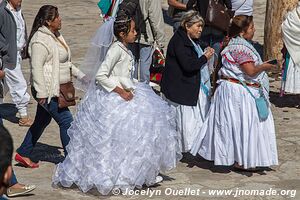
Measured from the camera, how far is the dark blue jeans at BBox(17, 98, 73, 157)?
8102mm

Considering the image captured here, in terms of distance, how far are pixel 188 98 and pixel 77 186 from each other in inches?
55.3

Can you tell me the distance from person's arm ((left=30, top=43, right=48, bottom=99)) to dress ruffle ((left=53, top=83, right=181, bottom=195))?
46 cm

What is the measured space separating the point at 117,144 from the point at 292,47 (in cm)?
413

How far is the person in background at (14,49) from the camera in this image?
934 centimetres

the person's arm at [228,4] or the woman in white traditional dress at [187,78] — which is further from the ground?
the person's arm at [228,4]

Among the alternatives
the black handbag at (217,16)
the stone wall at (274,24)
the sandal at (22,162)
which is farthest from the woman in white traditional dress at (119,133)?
the stone wall at (274,24)

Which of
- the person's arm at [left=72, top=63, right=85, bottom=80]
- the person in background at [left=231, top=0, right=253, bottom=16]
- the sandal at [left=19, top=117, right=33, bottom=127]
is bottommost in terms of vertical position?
the sandal at [left=19, top=117, right=33, bottom=127]

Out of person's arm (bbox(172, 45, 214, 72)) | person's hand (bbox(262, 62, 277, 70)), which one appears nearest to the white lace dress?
person's arm (bbox(172, 45, 214, 72))

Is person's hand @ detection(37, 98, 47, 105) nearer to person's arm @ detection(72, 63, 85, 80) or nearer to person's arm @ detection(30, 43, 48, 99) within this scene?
person's arm @ detection(30, 43, 48, 99)

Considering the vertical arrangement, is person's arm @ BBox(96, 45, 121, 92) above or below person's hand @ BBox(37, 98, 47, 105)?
above

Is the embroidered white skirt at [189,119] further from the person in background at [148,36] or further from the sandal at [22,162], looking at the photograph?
the person in background at [148,36]

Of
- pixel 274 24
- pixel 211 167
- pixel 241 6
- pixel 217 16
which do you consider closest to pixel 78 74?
pixel 211 167

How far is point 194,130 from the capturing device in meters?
8.61

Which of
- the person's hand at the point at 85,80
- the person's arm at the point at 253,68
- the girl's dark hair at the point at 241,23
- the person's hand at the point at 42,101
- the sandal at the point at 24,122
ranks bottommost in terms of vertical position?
the sandal at the point at 24,122
